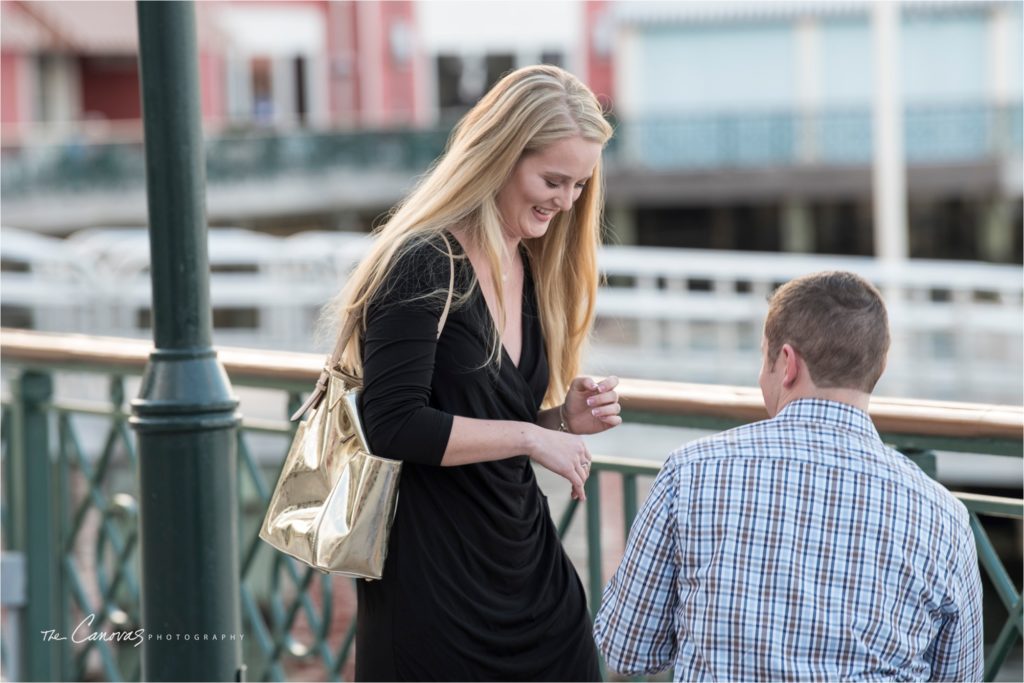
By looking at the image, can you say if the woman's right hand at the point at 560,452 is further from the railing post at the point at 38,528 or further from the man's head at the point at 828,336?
the railing post at the point at 38,528

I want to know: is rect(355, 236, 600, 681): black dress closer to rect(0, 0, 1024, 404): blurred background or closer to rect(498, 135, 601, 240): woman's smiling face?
rect(498, 135, 601, 240): woman's smiling face

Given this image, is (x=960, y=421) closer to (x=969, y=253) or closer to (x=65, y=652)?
(x=65, y=652)

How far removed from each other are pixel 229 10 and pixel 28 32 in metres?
4.15

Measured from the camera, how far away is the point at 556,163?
2.31 metres

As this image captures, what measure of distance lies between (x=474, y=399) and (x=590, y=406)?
233 mm

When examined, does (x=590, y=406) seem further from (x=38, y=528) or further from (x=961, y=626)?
(x=38, y=528)

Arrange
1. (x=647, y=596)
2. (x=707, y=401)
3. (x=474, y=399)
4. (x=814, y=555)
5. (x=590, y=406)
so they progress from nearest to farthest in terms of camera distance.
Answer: (x=814, y=555)
(x=647, y=596)
(x=474, y=399)
(x=590, y=406)
(x=707, y=401)

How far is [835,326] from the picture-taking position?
1.92m

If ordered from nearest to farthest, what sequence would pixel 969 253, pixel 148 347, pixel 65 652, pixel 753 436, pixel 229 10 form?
pixel 753 436, pixel 148 347, pixel 65 652, pixel 969 253, pixel 229 10

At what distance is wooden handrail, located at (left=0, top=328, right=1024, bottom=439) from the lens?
99.4 inches

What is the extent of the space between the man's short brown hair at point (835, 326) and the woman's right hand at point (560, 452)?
0.44m

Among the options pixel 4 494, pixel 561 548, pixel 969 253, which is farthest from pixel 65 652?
pixel 969 253

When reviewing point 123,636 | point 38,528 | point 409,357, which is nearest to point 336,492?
point 409,357

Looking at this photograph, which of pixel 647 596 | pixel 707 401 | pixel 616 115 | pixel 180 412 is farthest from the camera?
pixel 616 115
